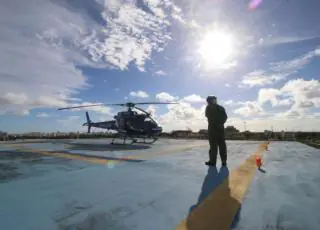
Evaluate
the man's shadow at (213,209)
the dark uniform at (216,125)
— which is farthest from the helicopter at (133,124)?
the man's shadow at (213,209)

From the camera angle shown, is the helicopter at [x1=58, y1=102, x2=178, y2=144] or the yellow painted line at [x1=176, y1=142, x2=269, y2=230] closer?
the yellow painted line at [x1=176, y1=142, x2=269, y2=230]

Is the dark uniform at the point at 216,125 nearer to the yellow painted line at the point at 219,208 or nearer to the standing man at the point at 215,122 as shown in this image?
the standing man at the point at 215,122

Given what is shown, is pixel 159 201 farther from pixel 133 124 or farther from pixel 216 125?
pixel 133 124

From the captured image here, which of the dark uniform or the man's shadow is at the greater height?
the dark uniform

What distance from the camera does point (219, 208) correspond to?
284 cm

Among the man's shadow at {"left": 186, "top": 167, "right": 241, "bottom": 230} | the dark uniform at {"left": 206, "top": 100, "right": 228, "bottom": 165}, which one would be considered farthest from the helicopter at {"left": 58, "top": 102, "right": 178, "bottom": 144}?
the man's shadow at {"left": 186, "top": 167, "right": 241, "bottom": 230}

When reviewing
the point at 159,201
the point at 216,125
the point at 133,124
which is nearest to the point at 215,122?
the point at 216,125

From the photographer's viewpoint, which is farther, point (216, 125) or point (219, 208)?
point (216, 125)

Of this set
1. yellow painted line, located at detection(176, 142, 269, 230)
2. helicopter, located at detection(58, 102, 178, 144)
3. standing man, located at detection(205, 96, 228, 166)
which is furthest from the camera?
helicopter, located at detection(58, 102, 178, 144)

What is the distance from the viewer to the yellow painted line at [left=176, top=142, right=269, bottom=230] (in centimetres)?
234

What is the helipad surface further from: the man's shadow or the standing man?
the standing man

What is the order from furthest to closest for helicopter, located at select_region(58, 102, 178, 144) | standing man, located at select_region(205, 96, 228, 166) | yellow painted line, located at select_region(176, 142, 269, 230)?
helicopter, located at select_region(58, 102, 178, 144)
standing man, located at select_region(205, 96, 228, 166)
yellow painted line, located at select_region(176, 142, 269, 230)

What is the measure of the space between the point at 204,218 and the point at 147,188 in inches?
58.2

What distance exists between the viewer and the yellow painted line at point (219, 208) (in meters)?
2.34
